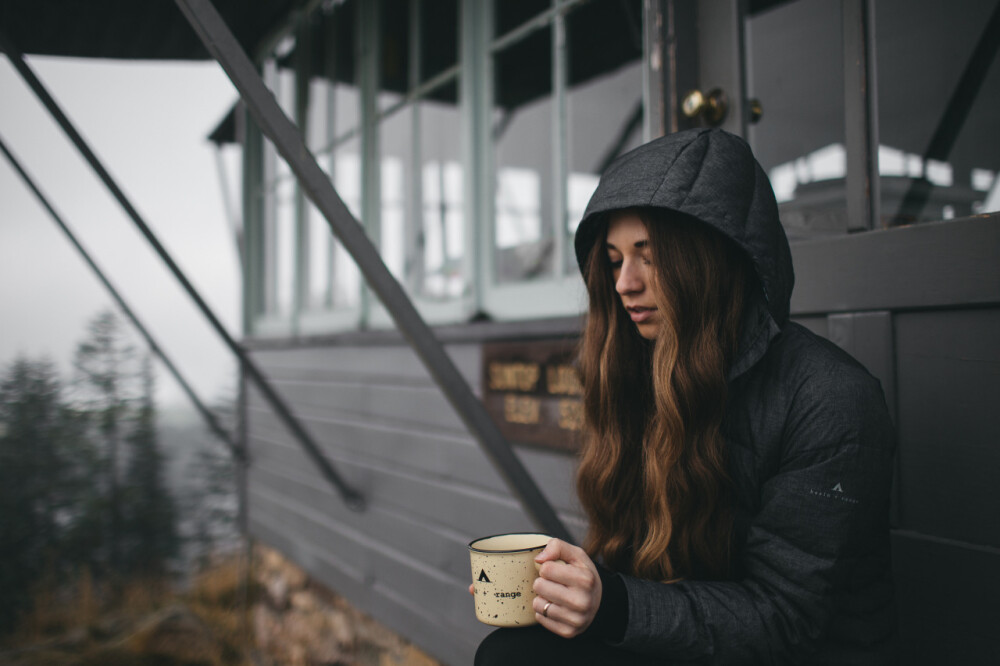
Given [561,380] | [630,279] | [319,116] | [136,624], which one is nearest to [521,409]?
[561,380]

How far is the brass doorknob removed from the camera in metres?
1.58

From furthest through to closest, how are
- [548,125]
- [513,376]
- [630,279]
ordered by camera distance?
[548,125]
[513,376]
[630,279]

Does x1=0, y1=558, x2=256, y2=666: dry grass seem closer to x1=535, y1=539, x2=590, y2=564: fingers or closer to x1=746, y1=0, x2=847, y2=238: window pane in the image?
x1=535, y1=539, x2=590, y2=564: fingers

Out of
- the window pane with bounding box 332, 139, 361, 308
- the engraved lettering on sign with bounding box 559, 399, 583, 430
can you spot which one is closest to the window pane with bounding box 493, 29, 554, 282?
the engraved lettering on sign with bounding box 559, 399, 583, 430

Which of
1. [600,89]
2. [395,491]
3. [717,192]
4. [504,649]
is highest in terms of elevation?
[600,89]

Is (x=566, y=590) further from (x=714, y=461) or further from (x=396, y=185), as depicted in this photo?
(x=396, y=185)

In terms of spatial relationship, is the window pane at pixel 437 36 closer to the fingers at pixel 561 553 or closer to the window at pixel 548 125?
the window at pixel 548 125

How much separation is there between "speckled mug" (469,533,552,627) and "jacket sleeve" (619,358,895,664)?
0.14m

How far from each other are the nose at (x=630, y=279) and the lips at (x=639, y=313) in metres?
0.03

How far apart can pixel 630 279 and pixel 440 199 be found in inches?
76.3

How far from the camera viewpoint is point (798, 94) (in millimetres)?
1880

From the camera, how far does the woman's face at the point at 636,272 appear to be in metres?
1.11

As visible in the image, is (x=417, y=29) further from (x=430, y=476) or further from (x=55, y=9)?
(x=430, y=476)

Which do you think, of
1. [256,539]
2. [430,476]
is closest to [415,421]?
[430,476]
